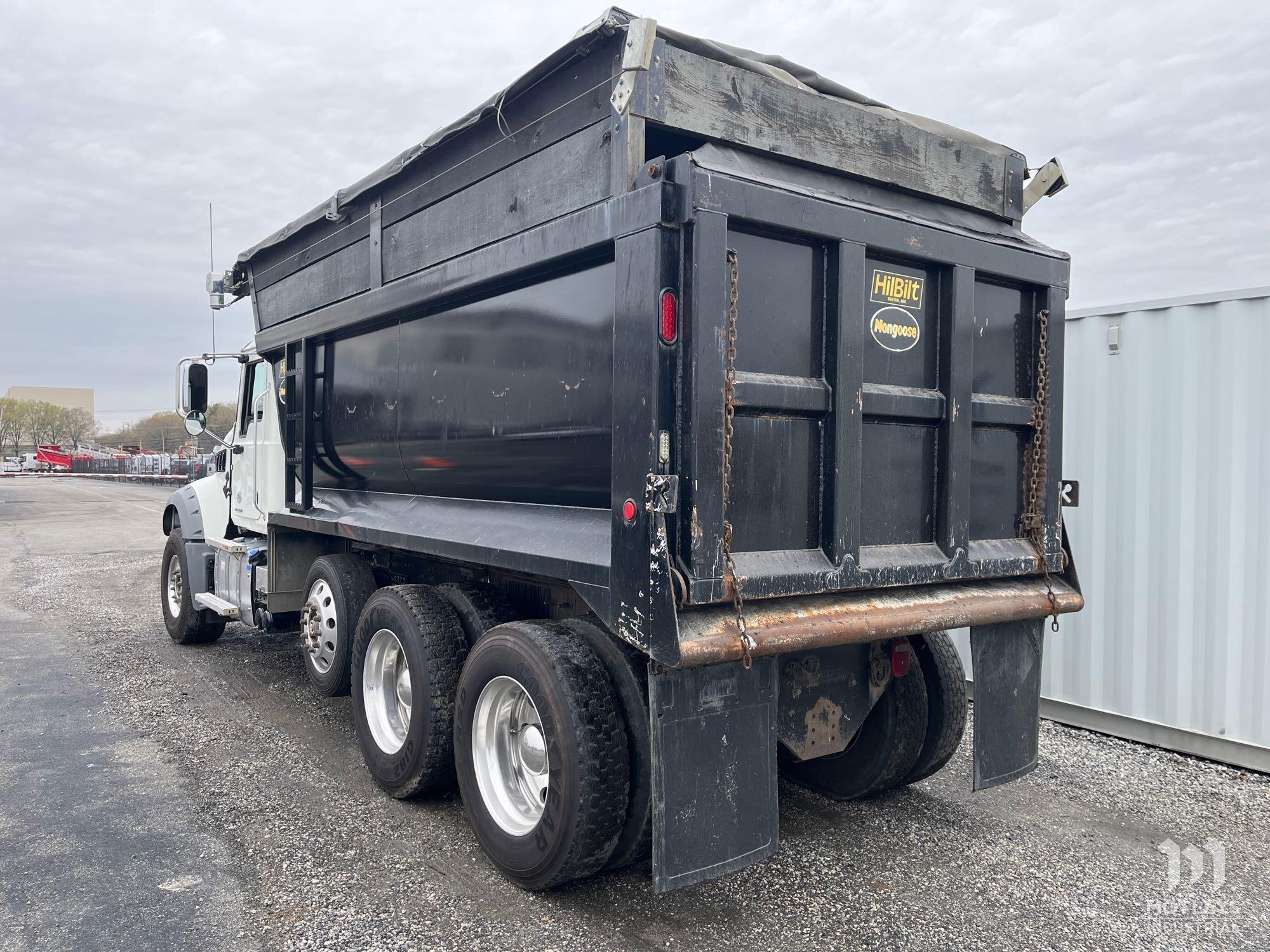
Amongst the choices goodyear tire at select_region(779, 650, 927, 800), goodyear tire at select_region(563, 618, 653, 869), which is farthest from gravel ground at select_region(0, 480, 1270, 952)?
goodyear tire at select_region(563, 618, 653, 869)

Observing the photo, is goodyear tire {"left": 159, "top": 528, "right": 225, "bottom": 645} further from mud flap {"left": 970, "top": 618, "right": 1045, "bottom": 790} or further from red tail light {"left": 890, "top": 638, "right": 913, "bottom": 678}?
mud flap {"left": 970, "top": 618, "right": 1045, "bottom": 790}

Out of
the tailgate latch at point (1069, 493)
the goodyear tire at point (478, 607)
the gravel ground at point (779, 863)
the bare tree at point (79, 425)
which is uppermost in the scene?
the bare tree at point (79, 425)

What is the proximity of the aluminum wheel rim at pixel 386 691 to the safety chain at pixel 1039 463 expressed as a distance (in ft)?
9.93

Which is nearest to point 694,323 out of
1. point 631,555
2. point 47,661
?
point 631,555

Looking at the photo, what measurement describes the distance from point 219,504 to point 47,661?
72.0 inches

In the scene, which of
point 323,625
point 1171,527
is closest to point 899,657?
point 1171,527

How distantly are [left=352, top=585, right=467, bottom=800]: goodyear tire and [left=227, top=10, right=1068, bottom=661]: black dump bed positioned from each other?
0.33m

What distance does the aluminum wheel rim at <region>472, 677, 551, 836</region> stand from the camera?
11.7 feet

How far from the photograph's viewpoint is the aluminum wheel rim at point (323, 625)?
5.30 metres

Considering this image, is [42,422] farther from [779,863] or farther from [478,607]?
[779,863]

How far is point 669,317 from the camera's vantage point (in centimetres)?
284

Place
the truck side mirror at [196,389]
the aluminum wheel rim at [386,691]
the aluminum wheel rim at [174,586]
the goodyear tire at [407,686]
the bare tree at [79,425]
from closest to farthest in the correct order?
the goodyear tire at [407,686]
the aluminum wheel rim at [386,691]
the truck side mirror at [196,389]
the aluminum wheel rim at [174,586]
the bare tree at [79,425]

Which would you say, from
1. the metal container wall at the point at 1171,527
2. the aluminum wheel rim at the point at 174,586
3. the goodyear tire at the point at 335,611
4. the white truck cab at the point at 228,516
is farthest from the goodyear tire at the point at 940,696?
the aluminum wheel rim at the point at 174,586

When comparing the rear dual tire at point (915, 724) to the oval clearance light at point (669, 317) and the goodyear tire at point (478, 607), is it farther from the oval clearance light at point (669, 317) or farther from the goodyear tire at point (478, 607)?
the oval clearance light at point (669, 317)
